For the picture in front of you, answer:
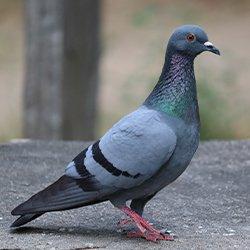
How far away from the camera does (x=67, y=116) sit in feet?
32.9

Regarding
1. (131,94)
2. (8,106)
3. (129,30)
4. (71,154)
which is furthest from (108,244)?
(129,30)

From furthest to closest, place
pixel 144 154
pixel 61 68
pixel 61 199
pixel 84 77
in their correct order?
pixel 84 77 < pixel 61 68 < pixel 61 199 < pixel 144 154

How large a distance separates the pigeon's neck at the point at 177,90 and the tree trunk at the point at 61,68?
12.8ft

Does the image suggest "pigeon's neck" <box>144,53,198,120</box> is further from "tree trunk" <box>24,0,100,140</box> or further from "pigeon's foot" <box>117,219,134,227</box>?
"tree trunk" <box>24,0,100,140</box>

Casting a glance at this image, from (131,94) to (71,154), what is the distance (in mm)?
5970

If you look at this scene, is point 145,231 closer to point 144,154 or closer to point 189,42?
point 144,154

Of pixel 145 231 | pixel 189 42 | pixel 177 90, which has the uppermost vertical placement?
pixel 189 42

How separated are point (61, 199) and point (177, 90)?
→ 0.87m

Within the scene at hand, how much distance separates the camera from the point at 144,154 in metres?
5.16

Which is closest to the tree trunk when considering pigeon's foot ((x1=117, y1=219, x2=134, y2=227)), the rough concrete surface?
the rough concrete surface

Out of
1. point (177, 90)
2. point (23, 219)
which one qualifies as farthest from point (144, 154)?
point (23, 219)

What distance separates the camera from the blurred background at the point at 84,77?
9.28 metres

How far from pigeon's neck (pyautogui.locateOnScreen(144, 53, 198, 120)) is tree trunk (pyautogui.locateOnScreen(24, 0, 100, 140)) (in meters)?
3.89

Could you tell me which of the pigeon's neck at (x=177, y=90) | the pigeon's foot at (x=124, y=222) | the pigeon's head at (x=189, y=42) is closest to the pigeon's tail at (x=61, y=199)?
the pigeon's foot at (x=124, y=222)
